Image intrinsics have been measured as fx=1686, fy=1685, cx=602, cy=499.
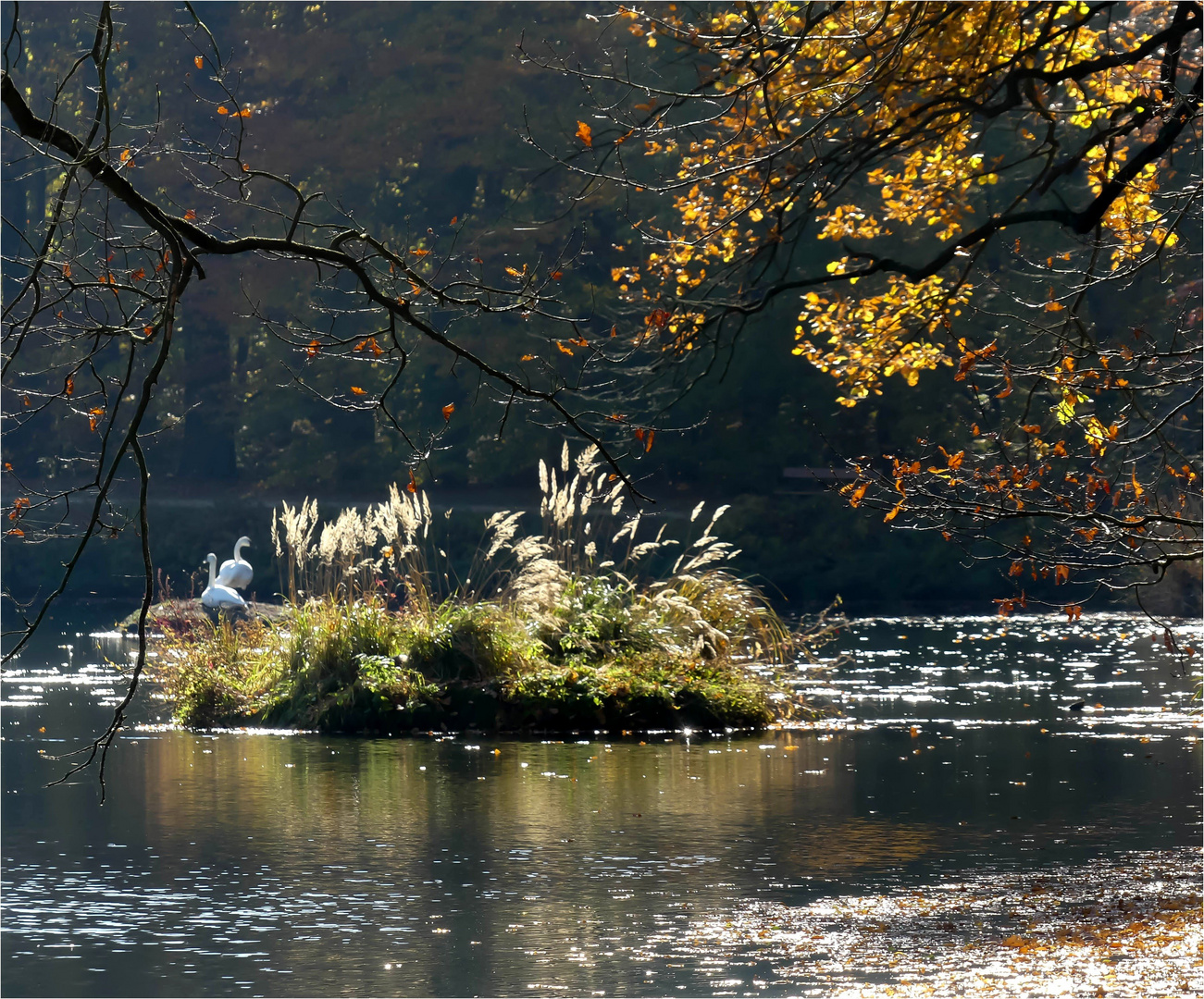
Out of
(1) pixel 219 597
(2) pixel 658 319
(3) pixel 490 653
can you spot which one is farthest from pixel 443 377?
(2) pixel 658 319

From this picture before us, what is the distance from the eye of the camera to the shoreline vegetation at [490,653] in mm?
13297

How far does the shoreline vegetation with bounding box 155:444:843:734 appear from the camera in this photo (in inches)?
523

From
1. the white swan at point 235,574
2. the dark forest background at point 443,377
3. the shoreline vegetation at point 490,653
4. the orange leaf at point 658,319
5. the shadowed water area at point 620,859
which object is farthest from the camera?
the dark forest background at point 443,377

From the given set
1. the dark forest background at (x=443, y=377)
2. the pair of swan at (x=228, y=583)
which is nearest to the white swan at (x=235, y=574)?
the pair of swan at (x=228, y=583)

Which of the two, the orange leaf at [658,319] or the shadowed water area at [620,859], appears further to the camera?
the orange leaf at [658,319]

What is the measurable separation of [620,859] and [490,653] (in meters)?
4.97

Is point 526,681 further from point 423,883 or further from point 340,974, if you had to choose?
point 340,974

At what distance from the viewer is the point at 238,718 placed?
1370 cm

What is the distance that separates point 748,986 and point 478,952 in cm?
117

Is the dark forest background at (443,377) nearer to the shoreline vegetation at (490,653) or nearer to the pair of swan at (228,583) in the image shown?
the pair of swan at (228,583)

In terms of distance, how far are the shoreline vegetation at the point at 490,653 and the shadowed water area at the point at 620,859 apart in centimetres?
41

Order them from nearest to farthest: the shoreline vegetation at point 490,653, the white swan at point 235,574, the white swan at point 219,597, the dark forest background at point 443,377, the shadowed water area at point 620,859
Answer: the shadowed water area at point 620,859 → the shoreline vegetation at point 490,653 → the white swan at point 219,597 → the white swan at point 235,574 → the dark forest background at point 443,377

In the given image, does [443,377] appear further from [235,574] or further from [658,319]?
[658,319]

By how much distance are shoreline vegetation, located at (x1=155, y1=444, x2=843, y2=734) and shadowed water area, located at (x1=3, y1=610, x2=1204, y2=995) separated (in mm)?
414
